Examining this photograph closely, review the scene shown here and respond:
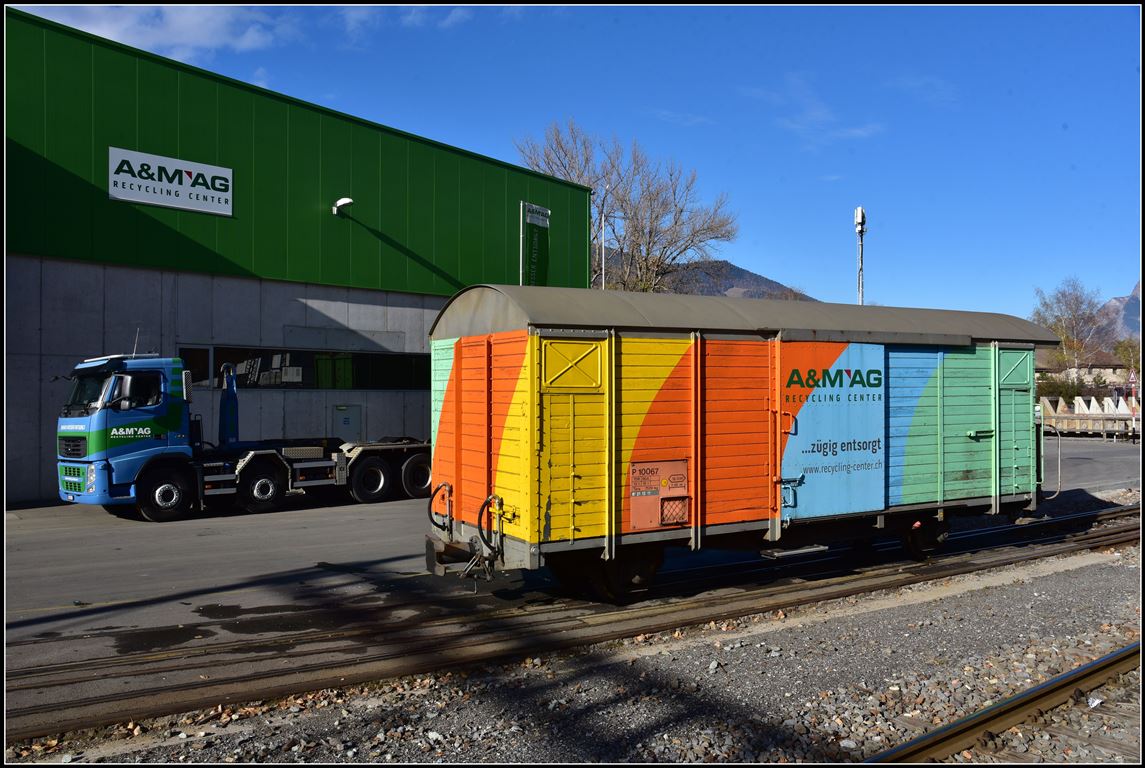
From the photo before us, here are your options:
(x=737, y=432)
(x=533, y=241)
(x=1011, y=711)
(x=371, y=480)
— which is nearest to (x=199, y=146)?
(x=371, y=480)

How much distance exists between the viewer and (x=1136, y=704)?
20.7 feet

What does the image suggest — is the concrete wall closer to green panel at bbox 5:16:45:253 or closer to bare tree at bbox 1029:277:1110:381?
green panel at bbox 5:16:45:253

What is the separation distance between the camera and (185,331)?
777 inches

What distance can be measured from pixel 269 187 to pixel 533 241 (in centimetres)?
938

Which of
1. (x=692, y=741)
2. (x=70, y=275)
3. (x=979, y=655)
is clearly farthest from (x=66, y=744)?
(x=70, y=275)

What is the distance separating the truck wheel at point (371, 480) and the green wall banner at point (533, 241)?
9988 millimetres

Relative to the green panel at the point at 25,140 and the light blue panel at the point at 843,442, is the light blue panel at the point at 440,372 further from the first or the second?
the green panel at the point at 25,140

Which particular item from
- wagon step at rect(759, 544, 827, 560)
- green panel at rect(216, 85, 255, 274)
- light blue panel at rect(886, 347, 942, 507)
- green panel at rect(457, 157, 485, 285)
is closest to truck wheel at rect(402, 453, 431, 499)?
green panel at rect(216, 85, 255, 274)

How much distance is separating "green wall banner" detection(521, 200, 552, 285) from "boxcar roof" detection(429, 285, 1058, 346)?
17.0 m

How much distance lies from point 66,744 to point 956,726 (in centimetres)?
615

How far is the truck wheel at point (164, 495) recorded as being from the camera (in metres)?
15.6

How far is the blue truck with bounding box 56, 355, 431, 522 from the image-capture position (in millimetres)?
15023

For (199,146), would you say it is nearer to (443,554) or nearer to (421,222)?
(421,222)

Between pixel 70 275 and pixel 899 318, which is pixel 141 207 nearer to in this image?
pixel 70 275
